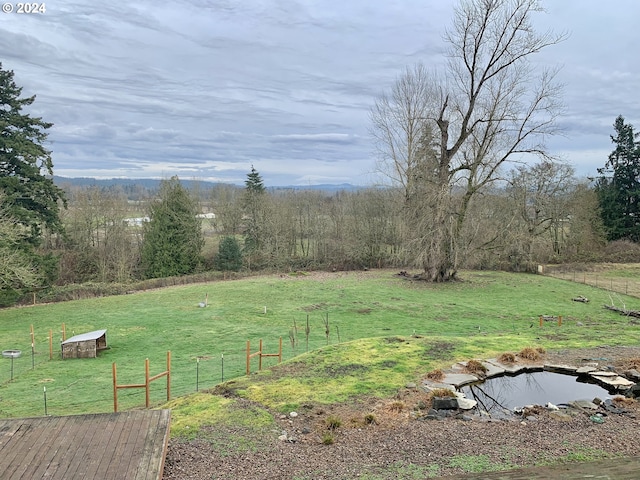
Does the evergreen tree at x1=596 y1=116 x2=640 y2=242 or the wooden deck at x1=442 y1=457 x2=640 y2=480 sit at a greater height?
the evergreen tree at x1=596 y1=116 x2=640 y2=242

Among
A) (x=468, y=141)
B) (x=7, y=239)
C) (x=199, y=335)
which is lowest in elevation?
(x=199, y=335)

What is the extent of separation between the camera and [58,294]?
2694 cm

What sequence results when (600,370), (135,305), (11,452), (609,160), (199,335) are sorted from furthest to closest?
(609,160) < (135,305) < (199,335) < (600,370) < (11,452)

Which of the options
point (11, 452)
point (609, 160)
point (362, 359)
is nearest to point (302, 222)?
point (609, 160)

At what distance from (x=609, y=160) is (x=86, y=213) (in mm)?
46309

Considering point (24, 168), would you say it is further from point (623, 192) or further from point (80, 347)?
point (623, 192)

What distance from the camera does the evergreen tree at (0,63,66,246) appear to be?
22.6 m

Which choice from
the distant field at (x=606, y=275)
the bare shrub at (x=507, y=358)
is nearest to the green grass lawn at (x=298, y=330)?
the bare shrub at (x=507, y=358)

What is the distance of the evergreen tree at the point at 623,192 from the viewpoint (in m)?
40.8

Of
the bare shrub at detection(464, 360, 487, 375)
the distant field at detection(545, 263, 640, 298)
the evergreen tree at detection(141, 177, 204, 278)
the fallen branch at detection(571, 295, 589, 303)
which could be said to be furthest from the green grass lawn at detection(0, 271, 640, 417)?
the evergreen tree at detection(141, 177, 204, 278)

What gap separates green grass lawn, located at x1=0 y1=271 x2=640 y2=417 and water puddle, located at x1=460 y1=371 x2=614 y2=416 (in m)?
1.36

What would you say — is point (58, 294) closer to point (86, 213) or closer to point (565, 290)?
point (86, 213)

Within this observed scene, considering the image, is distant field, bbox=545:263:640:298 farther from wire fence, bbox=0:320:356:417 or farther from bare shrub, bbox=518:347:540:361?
wire fence, bbox=0:320:356:417

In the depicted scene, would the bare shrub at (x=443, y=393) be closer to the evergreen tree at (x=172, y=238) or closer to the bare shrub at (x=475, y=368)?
the bare shrub at (x=475, y=368)
